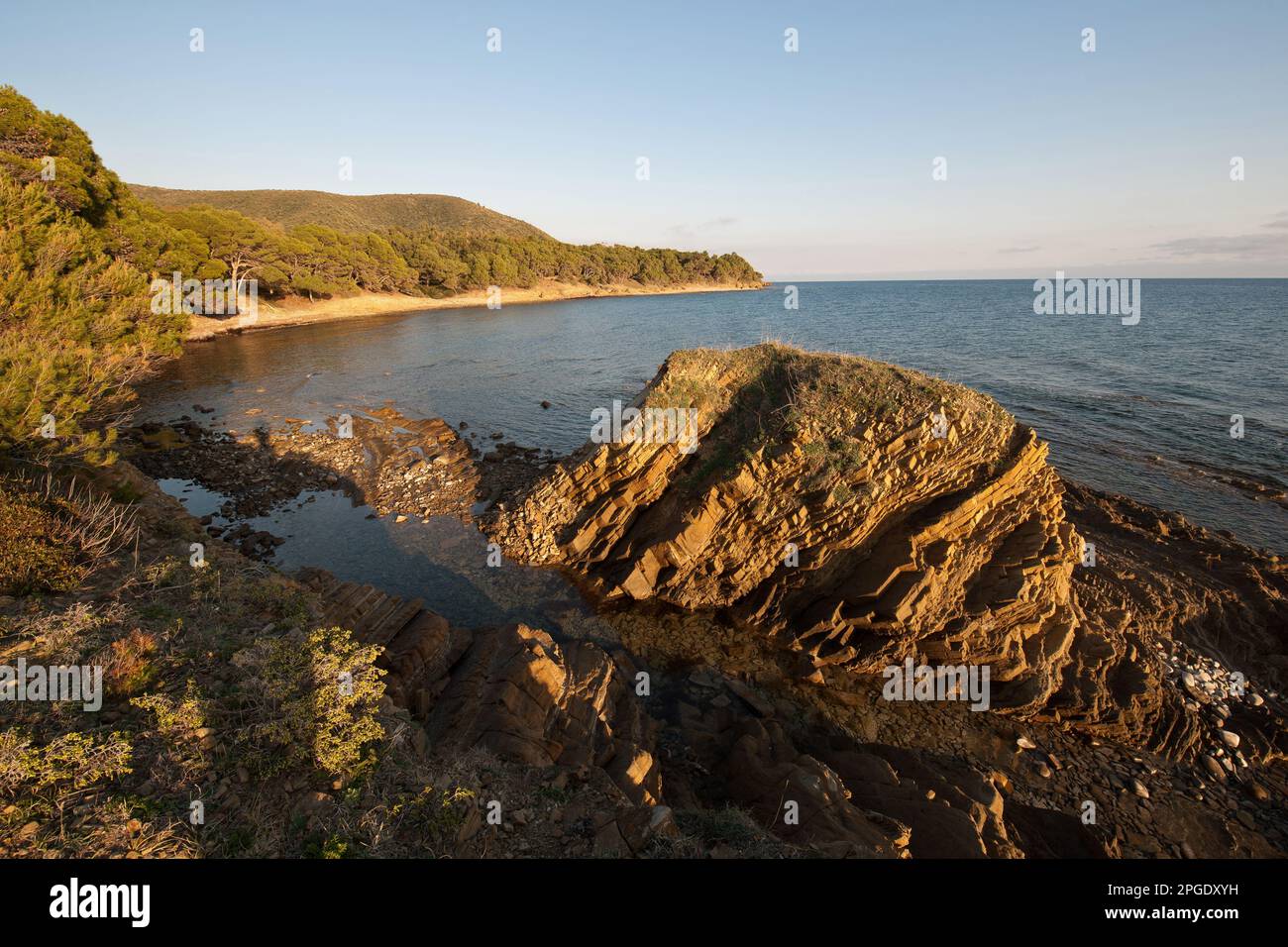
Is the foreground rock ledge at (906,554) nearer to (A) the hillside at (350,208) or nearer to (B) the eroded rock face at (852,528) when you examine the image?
(B) the eroded rock face at (852,528)

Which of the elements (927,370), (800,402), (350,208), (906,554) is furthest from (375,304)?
(350,208)

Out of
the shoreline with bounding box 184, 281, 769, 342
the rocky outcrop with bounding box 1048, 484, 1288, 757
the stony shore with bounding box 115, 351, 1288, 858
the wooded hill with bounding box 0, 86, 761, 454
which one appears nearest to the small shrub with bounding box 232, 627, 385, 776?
the stony shore with bounding box 115, 351, 1288, 858

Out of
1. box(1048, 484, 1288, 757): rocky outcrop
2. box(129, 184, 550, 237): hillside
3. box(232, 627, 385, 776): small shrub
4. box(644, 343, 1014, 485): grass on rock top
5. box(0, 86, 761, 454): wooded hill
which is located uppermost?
box(129, 184, 550, 237): hillside

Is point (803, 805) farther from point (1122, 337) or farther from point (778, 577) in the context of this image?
point (1122, 337)

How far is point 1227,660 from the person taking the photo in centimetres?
1441

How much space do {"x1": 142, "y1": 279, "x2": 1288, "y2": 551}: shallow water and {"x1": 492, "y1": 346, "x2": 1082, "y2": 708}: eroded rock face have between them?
9.57 meters

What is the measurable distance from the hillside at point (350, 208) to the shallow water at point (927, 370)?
266ft

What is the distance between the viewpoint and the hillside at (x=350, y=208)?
136625mm

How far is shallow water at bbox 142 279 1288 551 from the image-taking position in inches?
996

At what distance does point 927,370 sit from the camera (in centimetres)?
4400

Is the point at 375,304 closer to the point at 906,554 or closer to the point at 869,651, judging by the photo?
the point at 906,554

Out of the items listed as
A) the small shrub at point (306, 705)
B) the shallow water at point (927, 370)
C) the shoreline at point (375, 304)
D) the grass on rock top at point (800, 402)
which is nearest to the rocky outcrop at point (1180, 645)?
the shallow water at point (927, 370)

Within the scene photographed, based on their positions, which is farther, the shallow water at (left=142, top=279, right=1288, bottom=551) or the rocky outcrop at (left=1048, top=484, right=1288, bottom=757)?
the shallow water at (left=142, top=279, right=1288, bottom=551)

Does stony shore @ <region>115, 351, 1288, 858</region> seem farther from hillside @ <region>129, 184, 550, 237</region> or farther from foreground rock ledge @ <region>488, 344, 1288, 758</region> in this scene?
hillside @ <region>129, 184, 550, 237</region>
